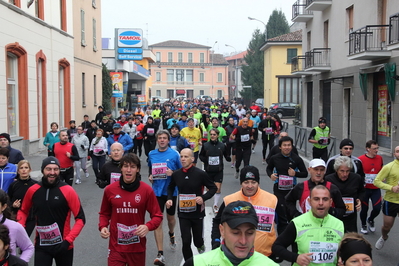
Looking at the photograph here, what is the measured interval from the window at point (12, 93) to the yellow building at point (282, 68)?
33129mm

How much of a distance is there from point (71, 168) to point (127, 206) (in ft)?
20.2

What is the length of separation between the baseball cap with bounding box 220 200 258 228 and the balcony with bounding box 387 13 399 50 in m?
15.6

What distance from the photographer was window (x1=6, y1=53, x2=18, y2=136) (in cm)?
1783

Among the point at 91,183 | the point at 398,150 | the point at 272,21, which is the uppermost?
the point at 272,21

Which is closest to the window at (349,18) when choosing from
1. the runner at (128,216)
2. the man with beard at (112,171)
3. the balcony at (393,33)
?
the balcony at (393,33)

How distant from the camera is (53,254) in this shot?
5.24 meters

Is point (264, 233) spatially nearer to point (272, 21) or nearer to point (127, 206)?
point (127, 206)

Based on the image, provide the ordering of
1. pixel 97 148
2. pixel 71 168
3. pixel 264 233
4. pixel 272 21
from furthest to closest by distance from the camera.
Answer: pixel 272 21 → pixel 97 148 → pixel 71 168 → pixel 264 233

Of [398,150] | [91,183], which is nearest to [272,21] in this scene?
[91,183]

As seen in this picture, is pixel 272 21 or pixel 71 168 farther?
pixel 272 21

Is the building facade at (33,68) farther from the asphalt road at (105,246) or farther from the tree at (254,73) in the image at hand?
the tree at (254,73)

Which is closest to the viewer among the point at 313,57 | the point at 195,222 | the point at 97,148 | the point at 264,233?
the point at 264,233

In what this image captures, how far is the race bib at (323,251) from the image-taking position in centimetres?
430

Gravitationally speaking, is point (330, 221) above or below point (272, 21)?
below
